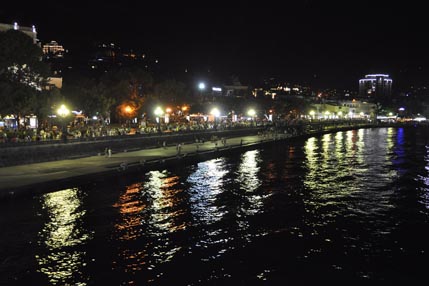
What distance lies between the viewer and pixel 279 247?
587 inches

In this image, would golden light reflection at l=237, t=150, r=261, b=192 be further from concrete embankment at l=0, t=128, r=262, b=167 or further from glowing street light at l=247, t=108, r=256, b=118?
glowing street light at l=247, t=108, r=256, b=118

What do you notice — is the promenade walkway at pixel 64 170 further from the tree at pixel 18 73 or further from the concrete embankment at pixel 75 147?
the tree at pixel 18 73

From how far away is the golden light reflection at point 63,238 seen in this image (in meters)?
12.9

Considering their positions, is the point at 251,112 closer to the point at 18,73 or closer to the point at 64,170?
the point at 18,73

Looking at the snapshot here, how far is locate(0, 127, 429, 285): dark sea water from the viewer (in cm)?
1271

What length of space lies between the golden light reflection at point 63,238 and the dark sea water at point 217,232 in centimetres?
4

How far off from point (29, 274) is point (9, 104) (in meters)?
26.0

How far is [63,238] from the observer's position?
52.1ft

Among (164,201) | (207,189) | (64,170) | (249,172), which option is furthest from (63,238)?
(249,172)

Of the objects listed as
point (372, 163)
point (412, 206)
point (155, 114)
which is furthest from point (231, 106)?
point (412, 206)

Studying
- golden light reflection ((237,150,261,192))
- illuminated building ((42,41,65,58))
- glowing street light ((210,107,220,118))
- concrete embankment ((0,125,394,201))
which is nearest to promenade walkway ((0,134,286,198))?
concrete embankment ((0,125,394,201))

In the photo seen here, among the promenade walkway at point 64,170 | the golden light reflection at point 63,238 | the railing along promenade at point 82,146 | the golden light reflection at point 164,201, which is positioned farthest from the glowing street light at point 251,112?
the golden light reflection at point 63,238

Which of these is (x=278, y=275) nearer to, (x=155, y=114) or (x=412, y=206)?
(x=412, y=206)

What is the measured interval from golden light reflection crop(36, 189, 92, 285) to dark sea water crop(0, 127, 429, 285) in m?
0.04
